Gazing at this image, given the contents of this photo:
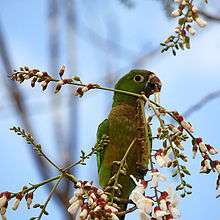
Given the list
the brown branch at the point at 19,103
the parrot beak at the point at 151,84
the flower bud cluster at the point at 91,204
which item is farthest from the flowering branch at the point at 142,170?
the brown branch at the point at 19,103

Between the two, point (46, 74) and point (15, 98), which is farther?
point (15, 98)

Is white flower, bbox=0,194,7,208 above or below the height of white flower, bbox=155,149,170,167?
above

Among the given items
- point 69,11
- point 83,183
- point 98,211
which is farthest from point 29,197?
point 69,11

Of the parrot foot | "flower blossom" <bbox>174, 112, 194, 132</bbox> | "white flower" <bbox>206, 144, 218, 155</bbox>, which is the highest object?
"flower blossom" <bbox>174, 112, 194, 132</bbox>

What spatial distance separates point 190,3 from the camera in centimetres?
139

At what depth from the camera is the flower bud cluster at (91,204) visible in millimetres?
1060

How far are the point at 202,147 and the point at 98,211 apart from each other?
0.32 metres

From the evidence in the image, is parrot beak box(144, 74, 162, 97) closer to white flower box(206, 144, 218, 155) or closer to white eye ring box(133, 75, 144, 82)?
white eye ring box(133, 75, 144, 82)

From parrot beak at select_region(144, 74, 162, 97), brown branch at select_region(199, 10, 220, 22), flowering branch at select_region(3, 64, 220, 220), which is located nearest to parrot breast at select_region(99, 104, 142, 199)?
parrot beak at select_region(144, 74, 162, 97)

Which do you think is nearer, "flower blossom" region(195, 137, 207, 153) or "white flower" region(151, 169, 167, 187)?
"white flower" region(151, 169, 167, 187)

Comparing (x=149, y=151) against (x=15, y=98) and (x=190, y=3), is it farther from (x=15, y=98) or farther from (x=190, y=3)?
(x=15, y=98)

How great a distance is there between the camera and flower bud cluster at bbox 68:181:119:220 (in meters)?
1.06

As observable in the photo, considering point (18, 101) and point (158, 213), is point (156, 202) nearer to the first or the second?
point (158, 213)

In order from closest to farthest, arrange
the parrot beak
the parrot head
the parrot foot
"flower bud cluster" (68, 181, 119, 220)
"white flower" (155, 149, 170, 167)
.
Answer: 1. "flower bud cluster" (68, 181, 119, 220)
2. "white flower" (155, 149, 170, 167)
3. the parrot foot
4. the parrot beak
5. the parrot head
